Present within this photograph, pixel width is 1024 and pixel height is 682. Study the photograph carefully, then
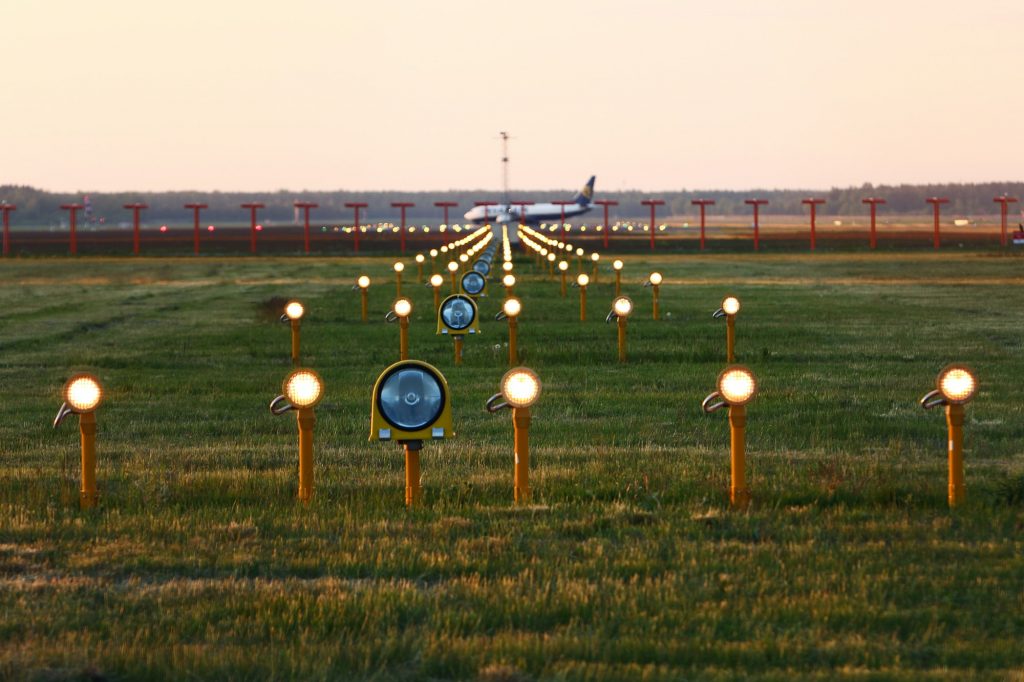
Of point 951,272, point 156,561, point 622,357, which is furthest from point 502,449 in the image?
point 951,272

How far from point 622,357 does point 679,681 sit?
1634 centimetres

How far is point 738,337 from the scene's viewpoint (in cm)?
2742

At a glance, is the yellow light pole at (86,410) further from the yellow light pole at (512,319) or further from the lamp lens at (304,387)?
the yellow light pole at (512,319)

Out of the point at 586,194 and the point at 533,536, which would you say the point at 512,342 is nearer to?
the point at 533,536

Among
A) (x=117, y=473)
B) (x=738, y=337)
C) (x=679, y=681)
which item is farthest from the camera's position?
(x=738, y=337)

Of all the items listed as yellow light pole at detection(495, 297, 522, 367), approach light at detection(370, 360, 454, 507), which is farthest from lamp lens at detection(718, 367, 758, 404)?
yellow light pole at detection(495, 297, 522, 367)

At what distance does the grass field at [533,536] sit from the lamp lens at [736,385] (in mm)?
800

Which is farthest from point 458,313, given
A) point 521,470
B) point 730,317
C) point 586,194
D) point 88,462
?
point 586,194

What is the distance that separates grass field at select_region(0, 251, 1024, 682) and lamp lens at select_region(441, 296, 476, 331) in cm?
67

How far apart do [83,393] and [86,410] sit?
130 millimetres

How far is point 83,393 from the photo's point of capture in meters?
10.9

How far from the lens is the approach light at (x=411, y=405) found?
10836 millimetres

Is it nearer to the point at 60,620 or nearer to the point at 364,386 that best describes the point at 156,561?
the point at 60,620

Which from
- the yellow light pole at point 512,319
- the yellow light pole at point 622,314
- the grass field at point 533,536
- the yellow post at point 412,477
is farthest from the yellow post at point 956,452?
the yellow light pole at point 622,314
